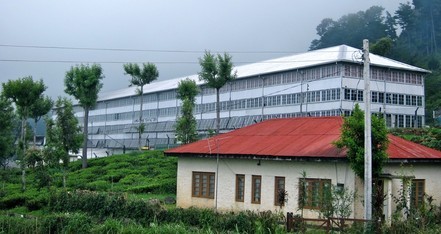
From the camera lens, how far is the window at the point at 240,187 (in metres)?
25.1

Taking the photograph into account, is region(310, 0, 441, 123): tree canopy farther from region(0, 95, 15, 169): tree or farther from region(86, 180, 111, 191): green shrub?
region(86, 180, 111, 191): green shrub

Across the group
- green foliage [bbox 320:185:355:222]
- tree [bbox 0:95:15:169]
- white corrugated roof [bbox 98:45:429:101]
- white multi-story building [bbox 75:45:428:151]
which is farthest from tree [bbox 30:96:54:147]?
green foliage [bbox 320:185:355:222]

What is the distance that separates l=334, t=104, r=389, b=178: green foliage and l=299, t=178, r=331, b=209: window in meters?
1.66

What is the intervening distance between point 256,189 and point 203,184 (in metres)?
3.33

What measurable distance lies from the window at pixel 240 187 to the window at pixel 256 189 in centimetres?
64

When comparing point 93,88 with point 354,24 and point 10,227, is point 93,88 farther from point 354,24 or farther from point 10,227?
point 354,24

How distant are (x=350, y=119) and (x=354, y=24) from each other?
277 ft

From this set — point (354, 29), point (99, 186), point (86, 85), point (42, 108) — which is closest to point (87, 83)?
point (86, 85)

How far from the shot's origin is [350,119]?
2005cm

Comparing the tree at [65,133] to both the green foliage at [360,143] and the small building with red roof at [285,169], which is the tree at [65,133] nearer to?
the small building with red roof at [285,169]

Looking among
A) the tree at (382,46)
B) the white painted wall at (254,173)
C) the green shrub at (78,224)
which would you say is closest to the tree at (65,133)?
the white painted wall at (254,173)

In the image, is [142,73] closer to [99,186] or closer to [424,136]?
[99,186]

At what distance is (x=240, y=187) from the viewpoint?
83.0 feet

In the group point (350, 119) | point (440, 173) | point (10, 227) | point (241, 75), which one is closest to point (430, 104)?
point (241, 75)
